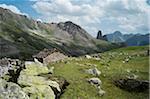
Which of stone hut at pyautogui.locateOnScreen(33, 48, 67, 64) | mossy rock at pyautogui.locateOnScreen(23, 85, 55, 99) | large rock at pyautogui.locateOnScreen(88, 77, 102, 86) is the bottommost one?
mossy rock at pyautogui.locateOnScreen(23, 85, 55, 99)

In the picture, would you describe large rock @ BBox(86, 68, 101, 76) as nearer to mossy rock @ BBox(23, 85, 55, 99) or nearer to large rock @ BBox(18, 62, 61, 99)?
large rock @ BBox(18, 62, 61, 99)

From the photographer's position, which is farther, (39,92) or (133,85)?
(133,85)

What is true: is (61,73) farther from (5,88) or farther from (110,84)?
(5,88)

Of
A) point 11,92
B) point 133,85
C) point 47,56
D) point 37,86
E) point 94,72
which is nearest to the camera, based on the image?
point 11,92

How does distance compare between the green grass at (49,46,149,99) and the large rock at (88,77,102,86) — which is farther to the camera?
the large rock at (88,77,102,86)

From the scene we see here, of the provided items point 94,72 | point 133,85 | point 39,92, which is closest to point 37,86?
point 39,92

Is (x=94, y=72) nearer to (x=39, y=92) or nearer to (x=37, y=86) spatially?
(x=37, y=86)

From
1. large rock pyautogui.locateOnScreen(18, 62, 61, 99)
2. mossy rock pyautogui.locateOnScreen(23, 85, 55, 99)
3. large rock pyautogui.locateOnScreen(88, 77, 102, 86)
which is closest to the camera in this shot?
mossy rock pyautogui.locateOnScreen(23, 85, 55, 99)

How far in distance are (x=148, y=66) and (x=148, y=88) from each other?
53.2 feet

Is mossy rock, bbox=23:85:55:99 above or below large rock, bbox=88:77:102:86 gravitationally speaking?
below

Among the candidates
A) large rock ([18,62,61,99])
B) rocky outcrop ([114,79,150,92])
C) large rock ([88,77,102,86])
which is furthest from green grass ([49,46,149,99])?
large rock ([18,62,61,99])

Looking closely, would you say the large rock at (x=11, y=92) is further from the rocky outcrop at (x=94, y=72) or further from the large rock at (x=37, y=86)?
the rocky outcrop at (x=94, y=72)

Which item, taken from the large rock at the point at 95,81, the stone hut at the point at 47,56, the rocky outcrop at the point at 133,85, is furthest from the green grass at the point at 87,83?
the stone hut at the point at 47,56

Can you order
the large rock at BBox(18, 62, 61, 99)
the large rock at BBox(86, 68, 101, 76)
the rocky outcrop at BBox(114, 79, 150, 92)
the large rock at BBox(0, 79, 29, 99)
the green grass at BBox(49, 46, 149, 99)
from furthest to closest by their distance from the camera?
1. the large rock at BBox(86, 68, 101, 76)
2. the rocky outcrop at BBox(114, 79, 150, 92)
3. the green grass at BBox(49, 46, 149, 99)
4. the large rock at BBox(18, 62, 61, 99)
5. the large rock at BBox(0, 79, 29, 99)
